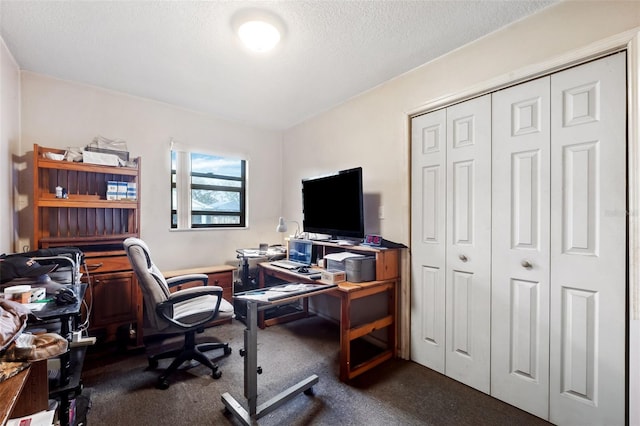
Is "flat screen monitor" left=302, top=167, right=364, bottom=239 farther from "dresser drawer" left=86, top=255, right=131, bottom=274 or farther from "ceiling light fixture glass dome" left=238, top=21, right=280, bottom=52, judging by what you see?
"dresser drawer" left=86, top=255, right=131, bottom=274

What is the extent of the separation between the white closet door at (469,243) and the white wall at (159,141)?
2567 mm

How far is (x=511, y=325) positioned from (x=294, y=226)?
264 cm

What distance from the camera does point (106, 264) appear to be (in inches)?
98.5

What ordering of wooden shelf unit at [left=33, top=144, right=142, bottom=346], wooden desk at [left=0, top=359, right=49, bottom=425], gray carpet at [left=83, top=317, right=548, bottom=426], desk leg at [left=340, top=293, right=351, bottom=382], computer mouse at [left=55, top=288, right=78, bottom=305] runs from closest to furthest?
1. wooden desk at [left=0, top=359, right=49, bottom=425]
2. computer mouse at [left=55, top=288, right=78, bottom=305]
3. gray carpet at [left=83, top=317, right=548, bottom=426]
4. desk leg at [left=340, top=293, right=351, bottom=382]
5. wooden shelf unit at [left=33, top=144, right=142, bottom=346]

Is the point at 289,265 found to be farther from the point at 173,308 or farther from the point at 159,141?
the point at 159,141

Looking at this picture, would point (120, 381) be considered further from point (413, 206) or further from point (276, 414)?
point (413, 206)

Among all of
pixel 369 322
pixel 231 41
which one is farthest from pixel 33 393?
pixel 231 41

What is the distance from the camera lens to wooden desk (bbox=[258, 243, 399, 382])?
213 cm

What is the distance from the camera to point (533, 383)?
5.81 feet

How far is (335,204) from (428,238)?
0.93 metres

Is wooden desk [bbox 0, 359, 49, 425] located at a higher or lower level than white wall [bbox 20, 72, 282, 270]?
lower

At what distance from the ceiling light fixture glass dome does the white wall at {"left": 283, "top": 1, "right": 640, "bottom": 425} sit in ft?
3.99

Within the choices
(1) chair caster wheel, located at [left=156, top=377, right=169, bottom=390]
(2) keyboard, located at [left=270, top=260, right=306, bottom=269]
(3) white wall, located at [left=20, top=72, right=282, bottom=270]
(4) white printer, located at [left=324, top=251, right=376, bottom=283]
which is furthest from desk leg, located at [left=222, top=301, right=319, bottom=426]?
(3) white wall, located at [left=20, top=72, right=282, bottom=270]

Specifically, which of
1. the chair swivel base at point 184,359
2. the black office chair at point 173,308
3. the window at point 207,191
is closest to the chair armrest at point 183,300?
the black office chair at point 173,308
